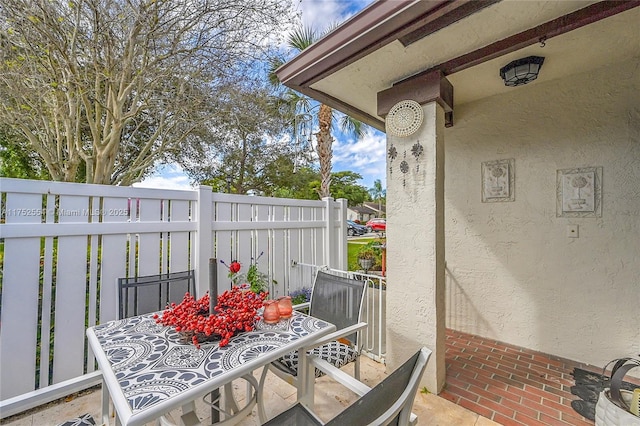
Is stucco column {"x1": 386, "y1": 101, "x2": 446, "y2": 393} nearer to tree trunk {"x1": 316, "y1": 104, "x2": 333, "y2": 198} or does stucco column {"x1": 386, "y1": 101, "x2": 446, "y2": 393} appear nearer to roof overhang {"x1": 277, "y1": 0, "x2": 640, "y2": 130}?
roof overhang {"x1": 277, "y1": 0, "x2": 640, "y2": 130}

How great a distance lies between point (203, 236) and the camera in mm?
2889

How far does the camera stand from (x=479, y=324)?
3354 mm

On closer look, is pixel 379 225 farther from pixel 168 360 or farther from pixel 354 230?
pixel 168 360

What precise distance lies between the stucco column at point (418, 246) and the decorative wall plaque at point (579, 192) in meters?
1.56

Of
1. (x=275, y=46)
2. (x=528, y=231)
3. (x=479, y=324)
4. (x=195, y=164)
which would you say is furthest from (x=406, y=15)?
(x=195, y=164)

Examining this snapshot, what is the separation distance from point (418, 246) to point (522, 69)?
1825 mm

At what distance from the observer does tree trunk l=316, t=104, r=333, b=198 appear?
7918 mm

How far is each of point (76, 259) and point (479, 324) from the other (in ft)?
14.2

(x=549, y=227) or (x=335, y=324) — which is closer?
(x=335, y=324)

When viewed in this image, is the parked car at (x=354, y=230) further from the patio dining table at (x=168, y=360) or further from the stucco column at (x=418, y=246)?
the patio dining table at (x=168, y=360)

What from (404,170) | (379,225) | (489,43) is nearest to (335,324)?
(404,170)

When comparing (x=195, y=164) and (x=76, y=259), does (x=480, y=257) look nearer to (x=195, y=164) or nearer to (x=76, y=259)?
(x=76, y=259)

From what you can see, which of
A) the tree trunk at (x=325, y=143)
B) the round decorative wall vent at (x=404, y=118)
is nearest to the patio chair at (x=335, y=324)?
the round decorative wall vent at (x=404, y=118)

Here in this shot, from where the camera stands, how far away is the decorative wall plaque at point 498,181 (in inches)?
124
